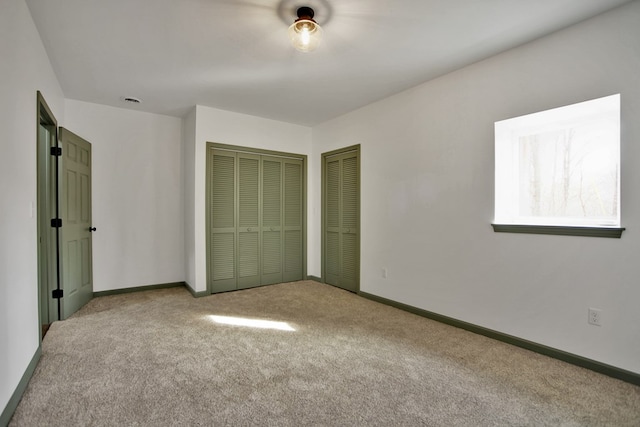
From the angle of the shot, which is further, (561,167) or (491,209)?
(491,209)

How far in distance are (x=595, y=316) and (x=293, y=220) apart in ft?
12.3

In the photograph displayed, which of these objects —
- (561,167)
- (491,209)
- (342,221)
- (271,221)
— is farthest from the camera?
(271,221)

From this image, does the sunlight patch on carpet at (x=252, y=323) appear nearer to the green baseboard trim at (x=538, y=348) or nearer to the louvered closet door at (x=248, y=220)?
the louvered closet door at (x=248, y=220)

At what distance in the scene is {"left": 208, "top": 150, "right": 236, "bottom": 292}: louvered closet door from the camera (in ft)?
13.9

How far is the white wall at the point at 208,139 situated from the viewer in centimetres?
407

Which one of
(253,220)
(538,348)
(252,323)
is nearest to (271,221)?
(253,220)

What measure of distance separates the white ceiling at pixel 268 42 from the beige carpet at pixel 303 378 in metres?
2.52

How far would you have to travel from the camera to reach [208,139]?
414 cm

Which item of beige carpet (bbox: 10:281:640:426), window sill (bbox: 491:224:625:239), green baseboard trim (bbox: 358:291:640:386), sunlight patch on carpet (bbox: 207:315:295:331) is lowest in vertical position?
sunlight patch on carpet (bbox: 207:315:295:331)

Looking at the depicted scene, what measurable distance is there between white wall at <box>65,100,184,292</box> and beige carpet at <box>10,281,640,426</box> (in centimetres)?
110

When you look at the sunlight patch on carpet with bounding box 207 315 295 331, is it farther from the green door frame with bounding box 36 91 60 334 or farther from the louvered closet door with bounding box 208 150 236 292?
the green door frame with bounding box 36 91 60 334

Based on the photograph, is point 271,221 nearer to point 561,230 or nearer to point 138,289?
point 138,289

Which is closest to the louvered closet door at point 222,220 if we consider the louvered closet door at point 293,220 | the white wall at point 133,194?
the white wall at point 133,194

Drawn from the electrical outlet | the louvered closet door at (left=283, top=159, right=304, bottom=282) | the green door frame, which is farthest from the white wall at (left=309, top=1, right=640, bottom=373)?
the green door frame
